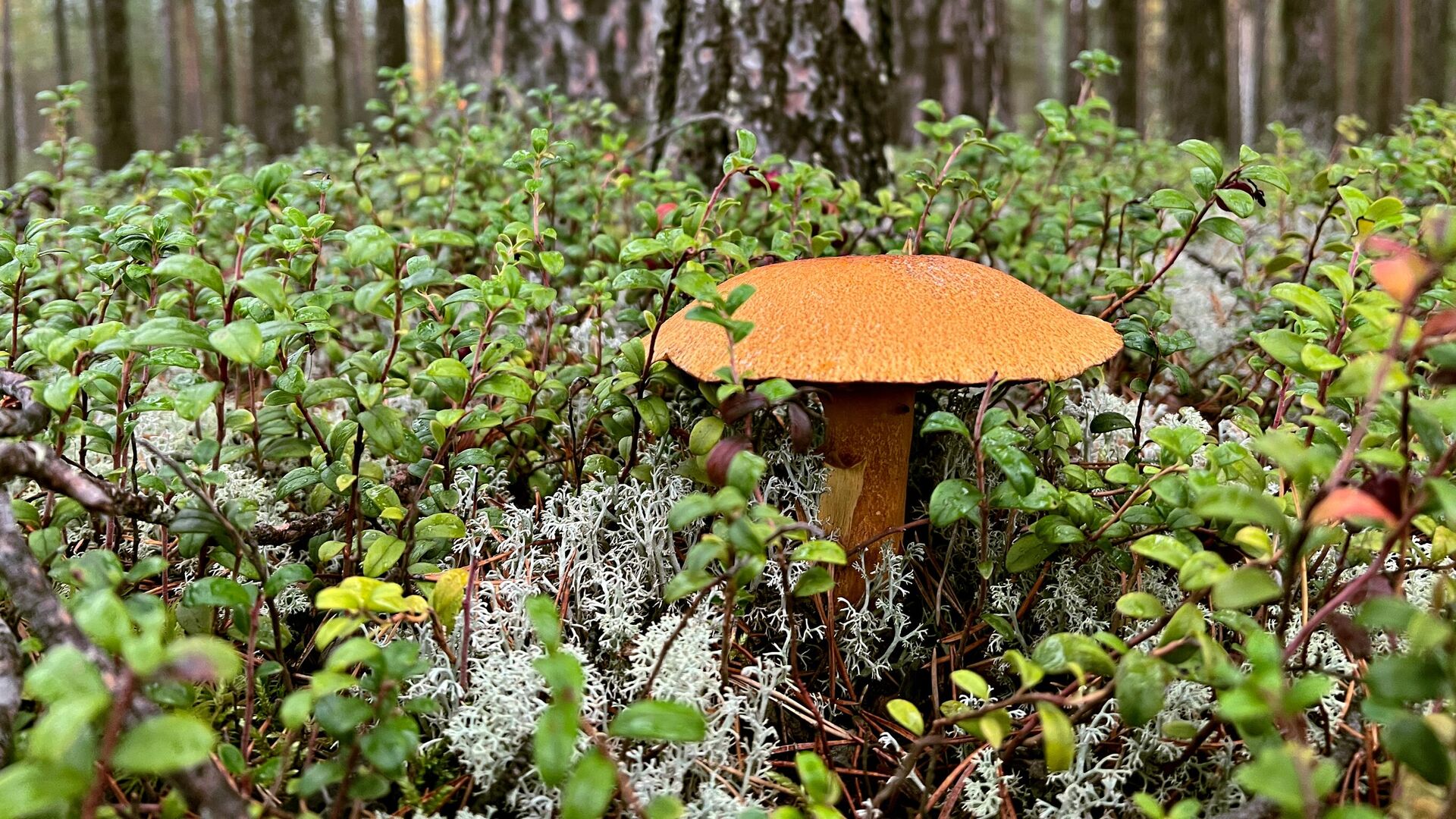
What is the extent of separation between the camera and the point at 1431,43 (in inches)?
456

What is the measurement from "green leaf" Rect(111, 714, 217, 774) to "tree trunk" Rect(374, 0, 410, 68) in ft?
30.0

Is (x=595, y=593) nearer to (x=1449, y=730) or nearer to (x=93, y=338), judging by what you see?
(x=93, y=338)

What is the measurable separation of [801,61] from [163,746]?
3131 millimetres

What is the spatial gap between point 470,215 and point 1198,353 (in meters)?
2.33

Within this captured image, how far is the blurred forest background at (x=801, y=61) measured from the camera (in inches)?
133

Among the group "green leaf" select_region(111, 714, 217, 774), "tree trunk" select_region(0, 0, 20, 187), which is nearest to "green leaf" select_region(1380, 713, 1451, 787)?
"green leaf" select_region(111, 714, 217, 774)

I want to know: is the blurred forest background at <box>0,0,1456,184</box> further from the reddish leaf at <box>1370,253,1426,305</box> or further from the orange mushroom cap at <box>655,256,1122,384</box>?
the reddish leaf at <box>1370,253,1426,305</box>

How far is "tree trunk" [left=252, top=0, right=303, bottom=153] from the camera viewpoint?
28.1 feet

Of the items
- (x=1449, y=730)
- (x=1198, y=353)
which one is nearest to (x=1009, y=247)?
(x=1198, y=353)

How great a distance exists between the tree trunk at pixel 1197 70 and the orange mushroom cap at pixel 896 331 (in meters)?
7.46

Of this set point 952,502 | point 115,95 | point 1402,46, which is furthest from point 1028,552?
point 1402,46

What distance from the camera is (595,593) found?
1.78 meters

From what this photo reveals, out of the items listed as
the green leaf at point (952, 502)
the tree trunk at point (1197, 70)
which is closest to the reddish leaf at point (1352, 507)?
the green leaf at point (952, 502)

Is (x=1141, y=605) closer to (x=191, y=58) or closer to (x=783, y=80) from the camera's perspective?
(x=783, y=80)
